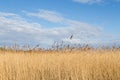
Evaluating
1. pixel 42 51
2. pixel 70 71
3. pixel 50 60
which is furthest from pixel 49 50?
pixel 70 71

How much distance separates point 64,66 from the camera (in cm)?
718

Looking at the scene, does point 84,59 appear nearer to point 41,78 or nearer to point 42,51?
point 41,78

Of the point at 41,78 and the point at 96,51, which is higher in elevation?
the point at 96,51

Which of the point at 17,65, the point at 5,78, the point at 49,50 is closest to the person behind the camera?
the point at 5,78

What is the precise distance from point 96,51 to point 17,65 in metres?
2.12

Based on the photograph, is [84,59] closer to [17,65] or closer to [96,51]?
[96,51]

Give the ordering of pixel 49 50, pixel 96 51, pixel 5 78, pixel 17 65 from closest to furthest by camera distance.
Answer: pixel 5 78 → pixel 17 65 → pixel 96 51 → pixel 49 50

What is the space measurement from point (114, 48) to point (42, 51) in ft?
8.21

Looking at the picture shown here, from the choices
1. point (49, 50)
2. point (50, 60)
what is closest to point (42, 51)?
point (49, 50)

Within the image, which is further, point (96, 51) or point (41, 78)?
point (96, 51)

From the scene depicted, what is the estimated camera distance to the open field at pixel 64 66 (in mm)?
6719

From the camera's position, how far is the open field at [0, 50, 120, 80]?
6.72 metres

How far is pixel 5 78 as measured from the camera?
6672mm

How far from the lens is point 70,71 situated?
22.6 ft
